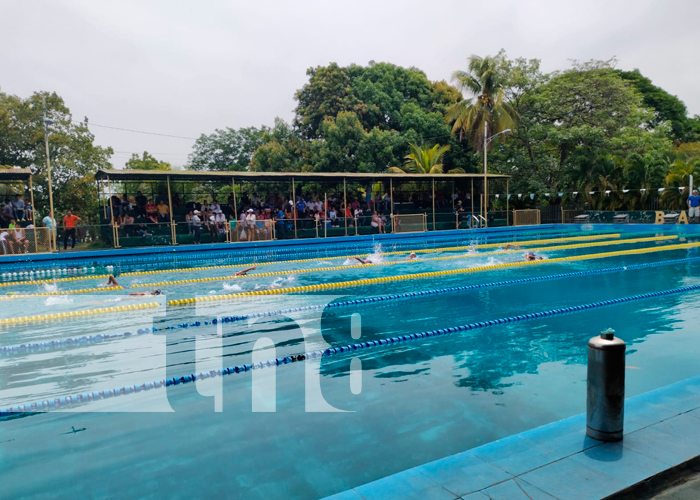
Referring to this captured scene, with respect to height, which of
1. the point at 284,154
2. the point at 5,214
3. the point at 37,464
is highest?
the point at 284,154

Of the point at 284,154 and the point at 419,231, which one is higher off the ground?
the point at 284,154

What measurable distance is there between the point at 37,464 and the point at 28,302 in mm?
6960

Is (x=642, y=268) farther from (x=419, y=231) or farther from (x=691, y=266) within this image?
(x=419, y=231)

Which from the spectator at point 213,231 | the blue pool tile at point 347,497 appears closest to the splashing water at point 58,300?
the blue pool tile at point 347,497

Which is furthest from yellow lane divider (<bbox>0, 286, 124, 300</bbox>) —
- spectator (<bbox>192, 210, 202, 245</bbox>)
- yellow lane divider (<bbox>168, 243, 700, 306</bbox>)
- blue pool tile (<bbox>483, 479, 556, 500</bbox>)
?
blue pool tile (<bbox>483, 479, 556, 500</bbox>)

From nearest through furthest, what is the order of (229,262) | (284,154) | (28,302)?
(28,302)
(229,262)
(284,154)

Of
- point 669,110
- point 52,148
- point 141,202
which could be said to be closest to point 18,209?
point 141,202

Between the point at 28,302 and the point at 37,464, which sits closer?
the point at 37,464

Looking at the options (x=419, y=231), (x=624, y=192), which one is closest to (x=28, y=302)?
(x=419, y=231)

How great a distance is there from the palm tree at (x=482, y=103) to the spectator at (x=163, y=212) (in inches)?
715

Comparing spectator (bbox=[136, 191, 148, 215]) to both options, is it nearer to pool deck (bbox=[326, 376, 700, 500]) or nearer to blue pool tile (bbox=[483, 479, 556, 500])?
pool deck (bbox=[326, 376, 700, 500])

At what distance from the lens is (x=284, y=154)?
105ft

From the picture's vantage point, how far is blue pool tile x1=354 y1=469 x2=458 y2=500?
2.40m

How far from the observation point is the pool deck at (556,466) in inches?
94.7
